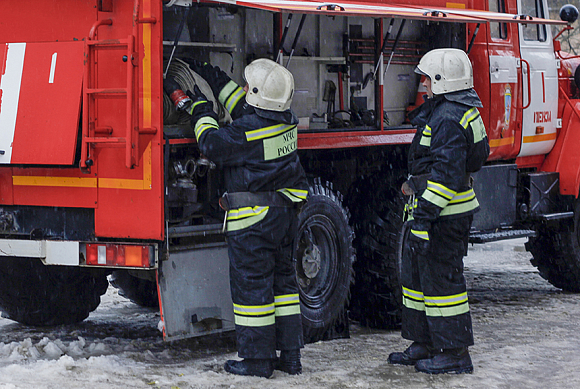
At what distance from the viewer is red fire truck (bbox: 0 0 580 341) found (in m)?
5.42

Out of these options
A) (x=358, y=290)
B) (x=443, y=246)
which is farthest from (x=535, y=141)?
(x=443, y=246)

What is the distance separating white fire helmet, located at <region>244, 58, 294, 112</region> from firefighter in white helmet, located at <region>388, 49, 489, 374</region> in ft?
3.09

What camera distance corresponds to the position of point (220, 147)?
5.50m

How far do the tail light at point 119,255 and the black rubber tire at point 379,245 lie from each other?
245 centimetres

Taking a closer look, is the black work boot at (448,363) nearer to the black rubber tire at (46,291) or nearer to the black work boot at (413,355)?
the black work boot at (413,355)

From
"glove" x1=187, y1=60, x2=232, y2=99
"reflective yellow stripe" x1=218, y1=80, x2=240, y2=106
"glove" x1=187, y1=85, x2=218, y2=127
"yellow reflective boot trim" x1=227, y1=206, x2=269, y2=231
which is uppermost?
"glove" x1=187, y1=60, x2=232, y2=99

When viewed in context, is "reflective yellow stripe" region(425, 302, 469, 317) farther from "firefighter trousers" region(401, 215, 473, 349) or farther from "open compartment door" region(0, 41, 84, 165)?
"open compartment door" region(0, 41, 84, 165)

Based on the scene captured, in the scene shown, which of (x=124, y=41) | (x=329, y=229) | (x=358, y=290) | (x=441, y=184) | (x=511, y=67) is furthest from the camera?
(x=511, y=67)

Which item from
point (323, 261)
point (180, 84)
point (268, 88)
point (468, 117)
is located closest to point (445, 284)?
point (468, 117)

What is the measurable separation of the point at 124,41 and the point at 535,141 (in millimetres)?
4741

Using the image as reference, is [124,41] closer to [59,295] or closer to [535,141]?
[59,295]

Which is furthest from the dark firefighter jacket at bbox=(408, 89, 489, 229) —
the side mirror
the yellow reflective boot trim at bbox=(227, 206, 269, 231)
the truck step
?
the side mirror

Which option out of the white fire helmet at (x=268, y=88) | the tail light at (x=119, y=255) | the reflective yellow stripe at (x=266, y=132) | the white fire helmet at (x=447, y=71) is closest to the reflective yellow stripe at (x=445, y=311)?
the white fire helmet at (x=447, y=71)

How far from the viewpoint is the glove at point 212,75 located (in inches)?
229
